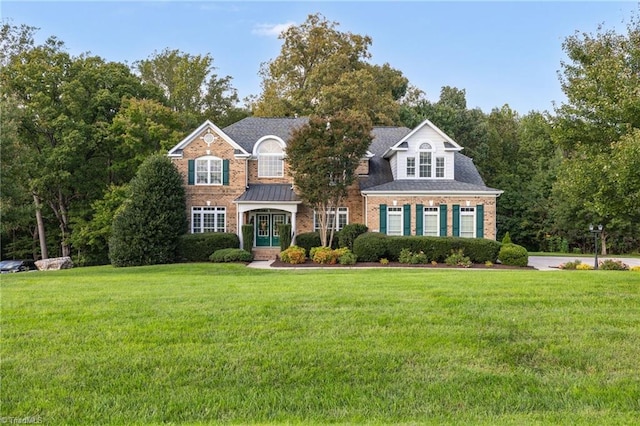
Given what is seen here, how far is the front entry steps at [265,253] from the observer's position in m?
23.9

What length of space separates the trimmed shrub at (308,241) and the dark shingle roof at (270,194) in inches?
72.2

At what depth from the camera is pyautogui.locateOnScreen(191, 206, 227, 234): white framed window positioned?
80.6 feet

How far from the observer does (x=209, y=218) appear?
80.8ft

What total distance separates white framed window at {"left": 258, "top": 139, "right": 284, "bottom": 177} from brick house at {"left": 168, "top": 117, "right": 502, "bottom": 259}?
0.18ft

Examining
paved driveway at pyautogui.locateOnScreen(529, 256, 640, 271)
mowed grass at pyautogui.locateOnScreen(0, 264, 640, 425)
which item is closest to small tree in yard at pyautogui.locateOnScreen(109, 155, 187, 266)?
mowed grass at pyautogui.locateOnScreen(0, 264, 640, 425)

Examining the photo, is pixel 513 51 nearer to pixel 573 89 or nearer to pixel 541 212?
pixel 573 89

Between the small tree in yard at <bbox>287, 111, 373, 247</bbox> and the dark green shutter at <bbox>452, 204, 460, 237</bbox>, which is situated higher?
the small tree in yard at <bbox>287, 111, 373, 247</bbox>

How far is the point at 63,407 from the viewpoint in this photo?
4293 millimetres

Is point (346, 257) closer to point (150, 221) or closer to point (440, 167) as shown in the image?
point (440, 167)

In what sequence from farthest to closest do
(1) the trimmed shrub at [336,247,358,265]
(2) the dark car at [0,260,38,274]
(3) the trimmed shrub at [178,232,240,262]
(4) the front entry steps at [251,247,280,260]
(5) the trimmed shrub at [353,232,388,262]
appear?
(2) the dark car at [0,260,38,274] < (4) the front entry steps at [251,247,280,260] < (3) the trimmed shrub at [178,232,240,262] < (5) the trimmed shrub at [353,232,388,262] < (1) the trimmed shrub at [336,247,358,265]

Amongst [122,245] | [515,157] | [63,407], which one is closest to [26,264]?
[122,245]

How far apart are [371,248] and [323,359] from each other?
50.1ft

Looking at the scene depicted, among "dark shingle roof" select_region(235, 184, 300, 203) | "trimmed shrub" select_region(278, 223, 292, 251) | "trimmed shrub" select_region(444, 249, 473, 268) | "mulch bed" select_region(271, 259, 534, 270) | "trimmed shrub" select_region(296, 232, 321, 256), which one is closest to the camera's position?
"mulch bed" select_region(271, 259, 534, 270)

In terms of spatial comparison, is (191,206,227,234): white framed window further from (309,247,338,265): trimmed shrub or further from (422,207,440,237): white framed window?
(422,207,440,237): white framed window
